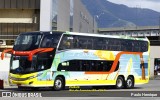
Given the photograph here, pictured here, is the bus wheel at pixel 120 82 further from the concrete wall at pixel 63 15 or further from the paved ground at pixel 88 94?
the concrete wall at pixel 63 15

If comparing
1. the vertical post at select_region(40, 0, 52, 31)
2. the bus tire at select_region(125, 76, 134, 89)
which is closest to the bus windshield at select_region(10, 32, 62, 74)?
the bus tire at select_region(125, 76, 134, 89)

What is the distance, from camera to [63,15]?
6109 centimetres

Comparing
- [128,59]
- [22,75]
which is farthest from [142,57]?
[22,75]

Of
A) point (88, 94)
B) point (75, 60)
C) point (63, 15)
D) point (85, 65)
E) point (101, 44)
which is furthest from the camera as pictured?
point (63, 15)

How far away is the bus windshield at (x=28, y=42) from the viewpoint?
1129 inches

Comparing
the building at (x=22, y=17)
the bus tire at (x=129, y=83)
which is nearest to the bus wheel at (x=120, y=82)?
the bus tire at (x=129, y=83)

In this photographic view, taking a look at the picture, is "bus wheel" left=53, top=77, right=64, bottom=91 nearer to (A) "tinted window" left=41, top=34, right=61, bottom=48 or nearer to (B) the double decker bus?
(B) the double decker bus

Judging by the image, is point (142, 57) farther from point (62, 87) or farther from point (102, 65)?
point (62, 87)

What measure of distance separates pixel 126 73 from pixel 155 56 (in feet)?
155

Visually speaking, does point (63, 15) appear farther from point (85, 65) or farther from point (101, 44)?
point (85, 65)

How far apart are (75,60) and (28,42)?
3.63 m

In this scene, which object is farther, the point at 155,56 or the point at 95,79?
the point at 155,56

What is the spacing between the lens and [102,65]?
109 feet

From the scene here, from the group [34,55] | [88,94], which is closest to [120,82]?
[88,94]
